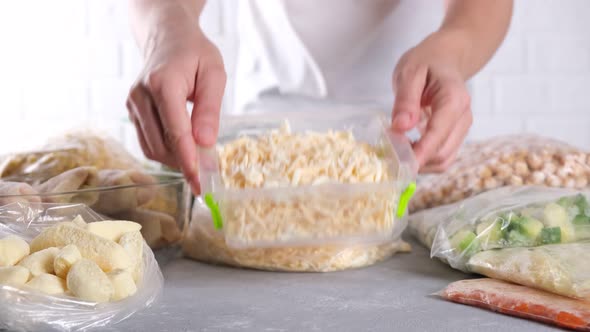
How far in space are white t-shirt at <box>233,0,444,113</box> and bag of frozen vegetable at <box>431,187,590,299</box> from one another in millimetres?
584

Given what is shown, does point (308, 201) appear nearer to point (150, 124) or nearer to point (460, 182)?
point (150, 124)

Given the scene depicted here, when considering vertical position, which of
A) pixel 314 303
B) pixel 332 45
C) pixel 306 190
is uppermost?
pixel 332 45

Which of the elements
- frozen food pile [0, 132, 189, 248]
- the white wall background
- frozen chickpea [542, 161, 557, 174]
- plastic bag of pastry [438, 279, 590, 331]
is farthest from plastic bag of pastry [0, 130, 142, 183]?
the white wall background

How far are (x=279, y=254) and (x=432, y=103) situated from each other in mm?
271

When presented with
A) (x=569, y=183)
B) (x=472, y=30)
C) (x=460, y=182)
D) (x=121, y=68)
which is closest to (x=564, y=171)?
(x=569, y=183)

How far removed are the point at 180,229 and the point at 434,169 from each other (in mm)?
346

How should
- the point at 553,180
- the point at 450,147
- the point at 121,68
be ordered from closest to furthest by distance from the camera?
the point at 450,147 → the point at 553,180 → the point at 121,68

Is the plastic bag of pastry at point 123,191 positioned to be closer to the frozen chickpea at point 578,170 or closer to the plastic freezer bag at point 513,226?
the plastic freezer bag at point 513,226

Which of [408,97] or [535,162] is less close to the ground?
[408,97]

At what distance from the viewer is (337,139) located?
779 mm

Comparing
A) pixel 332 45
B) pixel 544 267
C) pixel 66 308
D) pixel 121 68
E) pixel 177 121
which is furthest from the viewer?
pixel 121 68

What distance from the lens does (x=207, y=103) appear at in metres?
0.79

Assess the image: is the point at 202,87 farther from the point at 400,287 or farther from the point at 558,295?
the point at 558,295

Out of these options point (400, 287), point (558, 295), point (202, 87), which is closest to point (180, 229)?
point (202, 87)
